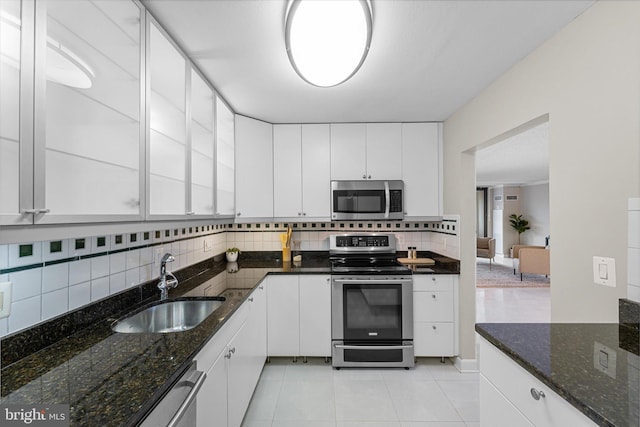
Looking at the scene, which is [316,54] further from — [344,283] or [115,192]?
[344,283]

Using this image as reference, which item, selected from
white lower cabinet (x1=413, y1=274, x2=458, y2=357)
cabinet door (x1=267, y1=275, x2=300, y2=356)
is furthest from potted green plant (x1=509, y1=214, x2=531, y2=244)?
cabinet door (x1=267, y1=275, x2=300, y2=356)

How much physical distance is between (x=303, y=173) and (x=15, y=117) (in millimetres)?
2393

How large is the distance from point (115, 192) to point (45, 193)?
0.31m

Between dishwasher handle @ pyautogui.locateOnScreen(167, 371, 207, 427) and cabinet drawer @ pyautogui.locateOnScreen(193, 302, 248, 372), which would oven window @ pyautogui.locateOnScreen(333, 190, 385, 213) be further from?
dishwasher handle @ pyautogui.locateOnScreen(167, 371, 207, 427)

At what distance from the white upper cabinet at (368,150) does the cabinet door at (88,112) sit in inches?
80.4

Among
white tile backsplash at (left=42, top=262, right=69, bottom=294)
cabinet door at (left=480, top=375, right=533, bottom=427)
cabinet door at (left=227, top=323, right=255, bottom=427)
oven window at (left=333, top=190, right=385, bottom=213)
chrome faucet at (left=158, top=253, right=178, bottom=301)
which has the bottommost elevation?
cabinet door at (left=227, top=323, right=255, bottom=427)

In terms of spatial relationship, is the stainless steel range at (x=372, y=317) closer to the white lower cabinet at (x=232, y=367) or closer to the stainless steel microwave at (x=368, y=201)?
the stainless steel microwave at (x=368, y=201)

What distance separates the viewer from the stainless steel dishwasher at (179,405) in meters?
0.87

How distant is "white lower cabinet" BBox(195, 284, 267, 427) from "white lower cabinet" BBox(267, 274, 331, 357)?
0.31 m

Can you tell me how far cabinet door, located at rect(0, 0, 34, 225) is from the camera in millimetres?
729

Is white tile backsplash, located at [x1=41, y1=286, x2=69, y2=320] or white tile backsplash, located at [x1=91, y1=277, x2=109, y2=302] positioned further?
white tile backsplash, located at [x1=91, y1=277, x2=109, y2=302]

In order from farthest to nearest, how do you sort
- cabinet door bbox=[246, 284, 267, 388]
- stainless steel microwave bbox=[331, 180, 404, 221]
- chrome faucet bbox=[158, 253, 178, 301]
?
stainless steel microwave bbox=[331, 180, 404, 221] < cabinet door bbox=[246, 284, 267, 388] < chrome faucet bbox=[158, 253, 178, 301]

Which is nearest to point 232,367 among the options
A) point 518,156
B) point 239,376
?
point 239,376

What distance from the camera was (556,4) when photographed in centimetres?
134
